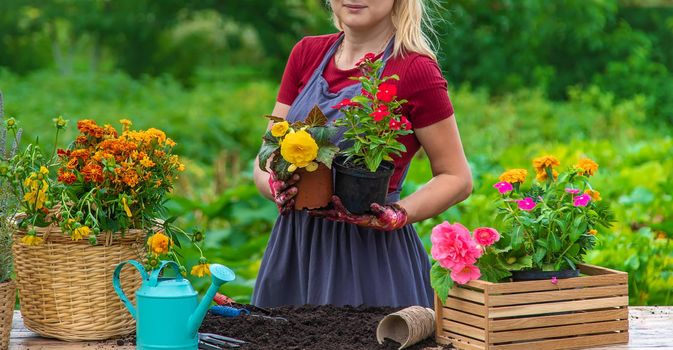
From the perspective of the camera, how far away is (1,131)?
2467mm

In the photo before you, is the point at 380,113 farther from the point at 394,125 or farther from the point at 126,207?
the point at 126,207

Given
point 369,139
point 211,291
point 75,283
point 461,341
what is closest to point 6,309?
point 75,283

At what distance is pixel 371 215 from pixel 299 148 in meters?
0.32

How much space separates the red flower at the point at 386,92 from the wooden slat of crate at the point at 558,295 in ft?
1.73

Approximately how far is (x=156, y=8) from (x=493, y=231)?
44.5ft

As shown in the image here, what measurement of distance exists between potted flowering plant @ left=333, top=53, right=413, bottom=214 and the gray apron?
384mm

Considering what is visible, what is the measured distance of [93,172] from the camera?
2396 mm

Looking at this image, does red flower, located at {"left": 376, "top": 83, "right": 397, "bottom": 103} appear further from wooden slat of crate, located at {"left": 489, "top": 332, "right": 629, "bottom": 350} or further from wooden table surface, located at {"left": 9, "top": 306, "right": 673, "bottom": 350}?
wooden table surface, located at {"left": 9, "top": 306, "right": 673, "bottom": 350}

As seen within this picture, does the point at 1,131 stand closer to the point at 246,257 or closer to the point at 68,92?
the point at 246,257

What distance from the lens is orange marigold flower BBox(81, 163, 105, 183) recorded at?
2400 mm

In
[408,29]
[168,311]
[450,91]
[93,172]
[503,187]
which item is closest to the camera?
[168,311]

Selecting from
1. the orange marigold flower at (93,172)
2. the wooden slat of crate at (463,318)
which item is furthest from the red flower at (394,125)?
the orange marigold flower at (93,172)

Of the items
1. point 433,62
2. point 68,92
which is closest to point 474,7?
point 68,92

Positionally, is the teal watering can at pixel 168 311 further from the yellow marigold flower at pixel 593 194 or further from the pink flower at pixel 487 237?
the yellow marigold flower at pixel 593 194
